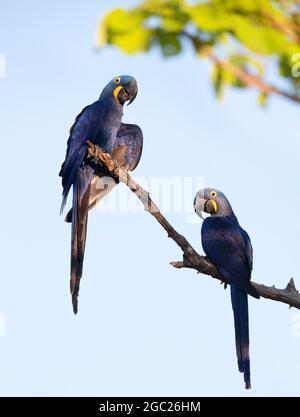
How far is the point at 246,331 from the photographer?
5.15 metres

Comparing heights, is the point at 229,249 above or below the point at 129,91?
below

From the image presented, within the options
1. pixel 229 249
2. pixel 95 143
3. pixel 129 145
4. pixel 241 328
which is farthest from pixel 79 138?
pixel 241 328

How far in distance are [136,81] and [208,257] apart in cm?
232

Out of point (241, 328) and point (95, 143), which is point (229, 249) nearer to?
point (241, 328)

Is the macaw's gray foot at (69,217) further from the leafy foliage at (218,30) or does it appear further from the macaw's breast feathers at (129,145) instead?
the leafy foliage at (218,30)

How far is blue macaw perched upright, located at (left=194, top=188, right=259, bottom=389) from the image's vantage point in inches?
200

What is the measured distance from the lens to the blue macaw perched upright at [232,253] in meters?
5.09

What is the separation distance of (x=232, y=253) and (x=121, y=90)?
2.32 metres

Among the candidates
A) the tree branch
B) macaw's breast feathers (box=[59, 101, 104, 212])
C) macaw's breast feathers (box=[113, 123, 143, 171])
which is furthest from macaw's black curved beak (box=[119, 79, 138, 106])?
the tree branch

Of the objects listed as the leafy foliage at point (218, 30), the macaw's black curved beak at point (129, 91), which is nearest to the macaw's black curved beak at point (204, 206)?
the macaw's black curved beak at point (129, 91)

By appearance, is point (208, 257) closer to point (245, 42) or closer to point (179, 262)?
point (179, 262)

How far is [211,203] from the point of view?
5.88 m

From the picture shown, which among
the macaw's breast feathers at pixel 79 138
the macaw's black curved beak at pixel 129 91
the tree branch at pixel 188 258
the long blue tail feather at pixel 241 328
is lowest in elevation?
the long blue tail feather at pixel 241 328
